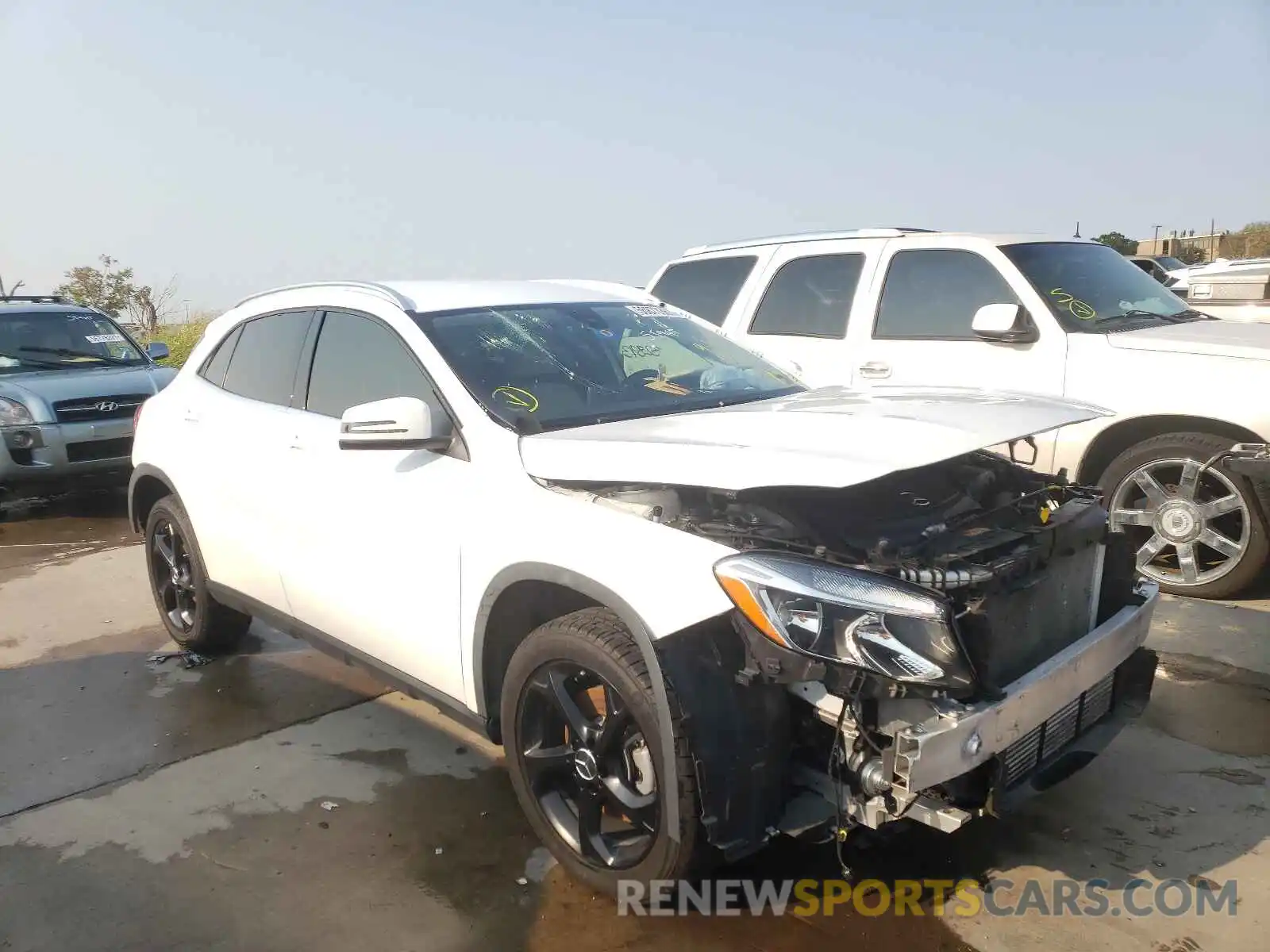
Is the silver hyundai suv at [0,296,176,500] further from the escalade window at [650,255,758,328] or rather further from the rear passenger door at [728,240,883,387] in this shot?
the rear passenger door at [728,240,883,387]

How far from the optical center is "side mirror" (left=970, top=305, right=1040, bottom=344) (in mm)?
5266

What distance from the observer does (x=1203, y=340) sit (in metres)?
5.10

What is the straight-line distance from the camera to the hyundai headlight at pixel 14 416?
819cm

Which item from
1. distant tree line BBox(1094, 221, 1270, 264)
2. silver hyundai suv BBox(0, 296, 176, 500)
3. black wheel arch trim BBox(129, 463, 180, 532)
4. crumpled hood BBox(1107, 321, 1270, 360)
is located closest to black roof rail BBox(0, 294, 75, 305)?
silver hyundai suv BBox(0, 296, 176, 500)

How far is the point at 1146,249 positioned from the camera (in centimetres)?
3866

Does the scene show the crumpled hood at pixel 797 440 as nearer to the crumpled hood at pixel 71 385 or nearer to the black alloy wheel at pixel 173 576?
the black alloy wheel at pixel 173 576

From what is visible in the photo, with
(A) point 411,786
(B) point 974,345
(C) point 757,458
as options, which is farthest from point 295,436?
(B) point 974,345

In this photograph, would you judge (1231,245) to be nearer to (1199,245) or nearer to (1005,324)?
(1199,245)

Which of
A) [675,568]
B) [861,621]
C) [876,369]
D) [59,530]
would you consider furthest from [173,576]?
[861,621]

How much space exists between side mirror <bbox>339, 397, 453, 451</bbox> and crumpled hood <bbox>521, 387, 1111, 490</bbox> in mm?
338

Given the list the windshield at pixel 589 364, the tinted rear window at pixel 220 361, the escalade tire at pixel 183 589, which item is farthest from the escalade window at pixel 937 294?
the escalade tire at pixel 183 589

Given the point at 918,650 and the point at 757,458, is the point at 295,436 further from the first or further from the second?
the point at 918,650

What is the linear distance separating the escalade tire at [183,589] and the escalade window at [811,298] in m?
3.70

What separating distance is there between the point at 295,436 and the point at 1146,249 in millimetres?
41774
